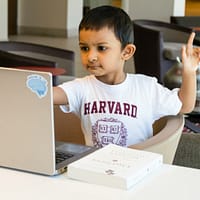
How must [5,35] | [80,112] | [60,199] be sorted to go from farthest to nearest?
[5,35] < [80,112] < [60,199]

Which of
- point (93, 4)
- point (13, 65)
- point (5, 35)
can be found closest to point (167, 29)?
point (13, 65)

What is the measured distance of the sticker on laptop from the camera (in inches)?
49.4

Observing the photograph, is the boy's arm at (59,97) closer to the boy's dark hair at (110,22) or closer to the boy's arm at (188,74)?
the boy's dark hair at (110,22)

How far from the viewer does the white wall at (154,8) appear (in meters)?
7.86

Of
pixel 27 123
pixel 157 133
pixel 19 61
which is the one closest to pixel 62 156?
pixel 27 123

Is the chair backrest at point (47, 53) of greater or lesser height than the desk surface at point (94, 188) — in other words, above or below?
below

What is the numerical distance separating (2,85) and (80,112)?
0.98 metres

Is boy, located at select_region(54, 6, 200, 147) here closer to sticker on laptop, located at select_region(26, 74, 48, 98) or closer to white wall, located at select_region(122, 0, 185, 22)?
sticker on laptop, located at select_region(26, 74, 48, 98)

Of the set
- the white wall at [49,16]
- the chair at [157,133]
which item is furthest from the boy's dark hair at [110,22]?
the white wall at [49,16]

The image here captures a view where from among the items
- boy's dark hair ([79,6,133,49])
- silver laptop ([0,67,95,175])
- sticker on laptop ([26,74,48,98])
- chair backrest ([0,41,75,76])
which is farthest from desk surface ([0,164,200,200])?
chair backrest ([0,41,75,76])

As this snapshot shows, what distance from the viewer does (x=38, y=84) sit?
1.25 metres

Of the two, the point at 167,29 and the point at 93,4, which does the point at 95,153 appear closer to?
the point at 167,29

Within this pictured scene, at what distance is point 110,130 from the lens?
7.18 ft

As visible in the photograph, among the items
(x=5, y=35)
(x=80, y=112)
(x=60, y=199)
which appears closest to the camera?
(x=60, y=199)
